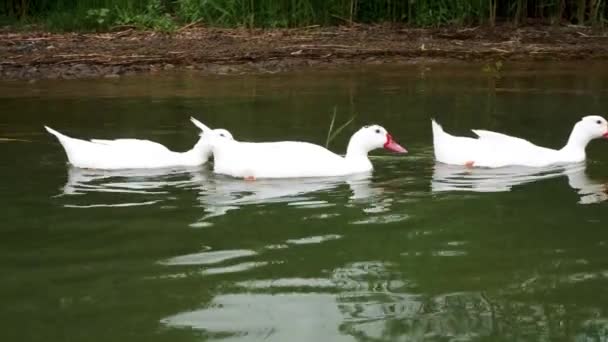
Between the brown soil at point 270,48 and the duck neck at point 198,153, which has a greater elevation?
the brown soil at point 270,48

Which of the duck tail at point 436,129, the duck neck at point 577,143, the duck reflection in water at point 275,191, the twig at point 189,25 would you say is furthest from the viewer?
the twig at point 189,25

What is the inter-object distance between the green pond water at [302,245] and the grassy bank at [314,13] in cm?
697

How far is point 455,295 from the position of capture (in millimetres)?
5020

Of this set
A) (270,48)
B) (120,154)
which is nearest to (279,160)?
(120,154)

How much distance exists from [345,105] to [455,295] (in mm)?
6489

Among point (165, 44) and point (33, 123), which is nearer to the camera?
point (33, 123)

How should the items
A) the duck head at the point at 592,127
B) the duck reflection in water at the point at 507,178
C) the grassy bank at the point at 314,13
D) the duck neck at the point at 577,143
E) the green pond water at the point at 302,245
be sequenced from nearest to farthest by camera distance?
the green pond water at the point at 302,245 → the duck reflection in water at the point at 507,178 → the duck neck at the point at 577,143 → the duck head at the point at 592,127 → the grassy bank at the point at 314,13

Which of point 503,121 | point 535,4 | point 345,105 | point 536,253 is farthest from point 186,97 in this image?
point 535,4

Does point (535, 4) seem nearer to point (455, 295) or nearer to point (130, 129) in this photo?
point (130, 129)

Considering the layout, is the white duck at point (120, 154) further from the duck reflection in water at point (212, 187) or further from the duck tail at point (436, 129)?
the duck tail at point (436, 129)

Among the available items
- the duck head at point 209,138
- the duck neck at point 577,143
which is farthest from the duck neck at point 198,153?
the duck neck at point 577,143

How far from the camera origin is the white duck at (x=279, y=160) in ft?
25.7

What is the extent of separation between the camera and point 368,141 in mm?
8234

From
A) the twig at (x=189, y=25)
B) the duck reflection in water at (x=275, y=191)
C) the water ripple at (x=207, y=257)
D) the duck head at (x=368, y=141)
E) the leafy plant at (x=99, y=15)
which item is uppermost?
the leafy plant at (x=99, y=15)
